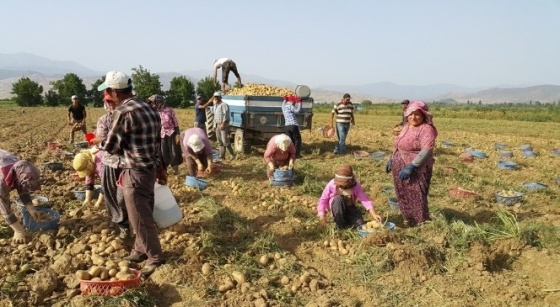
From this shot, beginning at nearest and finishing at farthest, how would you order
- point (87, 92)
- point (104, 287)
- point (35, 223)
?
point (104, 287) → point (35, 223) → point (87, 92)

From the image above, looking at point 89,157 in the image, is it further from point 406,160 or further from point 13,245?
point 406,160

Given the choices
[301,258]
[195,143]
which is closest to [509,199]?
[301,258]

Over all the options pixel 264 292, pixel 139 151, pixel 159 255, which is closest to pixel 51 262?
pixel 159 255

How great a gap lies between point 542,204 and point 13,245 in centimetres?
669

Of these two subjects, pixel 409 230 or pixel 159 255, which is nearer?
pixel 159 255

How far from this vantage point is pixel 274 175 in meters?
6.32

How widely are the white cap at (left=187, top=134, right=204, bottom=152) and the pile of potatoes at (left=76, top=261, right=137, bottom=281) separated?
2857 millimetres

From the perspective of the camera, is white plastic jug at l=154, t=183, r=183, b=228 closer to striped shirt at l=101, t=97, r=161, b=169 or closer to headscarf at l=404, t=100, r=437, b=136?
striped shirt at l=101, t=97, r=161, b=169

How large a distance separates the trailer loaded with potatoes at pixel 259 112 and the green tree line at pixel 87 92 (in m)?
31.6

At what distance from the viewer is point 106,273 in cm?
318

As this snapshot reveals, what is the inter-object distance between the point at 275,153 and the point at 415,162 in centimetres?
258

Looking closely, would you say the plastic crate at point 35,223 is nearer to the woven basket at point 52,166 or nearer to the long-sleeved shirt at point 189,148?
the long-sleeved shirt at point 189,148

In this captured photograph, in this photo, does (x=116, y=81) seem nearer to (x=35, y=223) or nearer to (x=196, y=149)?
(x=35, y=223)

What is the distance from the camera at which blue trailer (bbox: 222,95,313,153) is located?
881 centimetres
